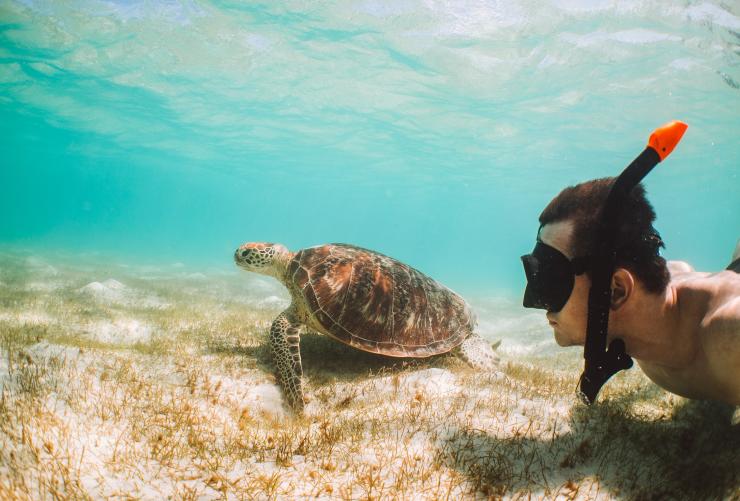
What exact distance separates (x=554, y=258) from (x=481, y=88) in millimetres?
24904

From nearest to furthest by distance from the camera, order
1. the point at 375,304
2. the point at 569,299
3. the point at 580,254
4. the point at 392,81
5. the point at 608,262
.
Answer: the point at 608,262 → the point at 580,254 → the point at 569,299 → the point at 375,304 → the point at 392,81

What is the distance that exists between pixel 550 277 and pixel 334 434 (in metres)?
2.09

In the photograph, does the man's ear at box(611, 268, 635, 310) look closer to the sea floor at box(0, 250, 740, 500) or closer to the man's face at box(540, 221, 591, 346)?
the man's face at box(540, 221, 591, 346)

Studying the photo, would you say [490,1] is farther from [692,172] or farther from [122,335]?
[692,172]

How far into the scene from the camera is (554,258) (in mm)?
2486

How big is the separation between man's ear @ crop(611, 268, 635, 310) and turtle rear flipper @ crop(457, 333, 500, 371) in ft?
12.4

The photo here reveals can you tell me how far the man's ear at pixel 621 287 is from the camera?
224 cm

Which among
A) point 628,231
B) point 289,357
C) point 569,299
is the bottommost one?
point 289,357

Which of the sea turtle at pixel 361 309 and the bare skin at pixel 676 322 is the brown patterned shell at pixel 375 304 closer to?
the sea turtle at pixel 361 309

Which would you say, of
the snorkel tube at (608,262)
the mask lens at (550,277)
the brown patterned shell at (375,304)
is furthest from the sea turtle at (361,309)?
the snorkel tube at (608,262)

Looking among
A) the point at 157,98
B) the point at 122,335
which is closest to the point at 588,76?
the point at 122,335

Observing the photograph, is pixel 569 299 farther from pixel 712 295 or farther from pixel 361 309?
pixel 361 309

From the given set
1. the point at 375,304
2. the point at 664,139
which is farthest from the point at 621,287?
the point at 375,304

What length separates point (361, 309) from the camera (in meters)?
5.36
